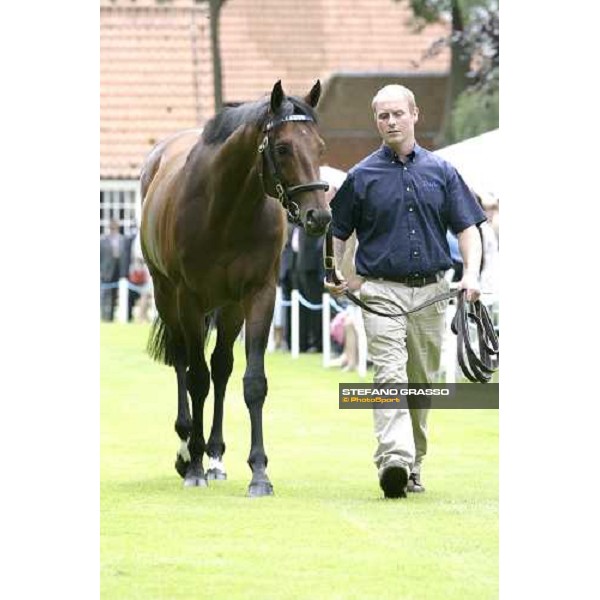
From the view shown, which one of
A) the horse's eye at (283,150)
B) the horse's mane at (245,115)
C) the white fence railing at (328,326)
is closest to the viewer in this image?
the horse's eye at (283,150)

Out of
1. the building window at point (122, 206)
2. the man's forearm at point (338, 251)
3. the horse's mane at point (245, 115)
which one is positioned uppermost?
the horse's mane at point (245, 115)

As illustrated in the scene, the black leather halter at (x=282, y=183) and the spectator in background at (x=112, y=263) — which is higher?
the black leather halter at (x=282, y=183)

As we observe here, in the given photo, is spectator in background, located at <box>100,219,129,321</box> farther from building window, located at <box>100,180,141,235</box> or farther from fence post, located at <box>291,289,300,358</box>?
fence post, located at <box>291,289,300,358</box>

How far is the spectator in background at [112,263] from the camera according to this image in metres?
30.4

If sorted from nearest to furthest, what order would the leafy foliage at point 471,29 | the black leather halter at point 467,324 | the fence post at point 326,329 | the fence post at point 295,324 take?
1. the black leather halter at point 467,324
2. the leafy foliage at point 471,29
3. the fence post at point 326,329
4. the fence post at point 295,324

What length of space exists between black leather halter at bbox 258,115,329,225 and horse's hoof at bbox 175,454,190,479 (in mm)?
2172

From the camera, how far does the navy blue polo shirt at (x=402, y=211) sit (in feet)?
31.9

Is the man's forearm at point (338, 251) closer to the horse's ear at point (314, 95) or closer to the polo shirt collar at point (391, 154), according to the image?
the polo shirt collar at point (391, 154)

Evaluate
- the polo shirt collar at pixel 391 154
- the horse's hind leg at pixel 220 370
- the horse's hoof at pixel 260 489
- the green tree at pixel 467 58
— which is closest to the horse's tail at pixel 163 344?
the horse's hind leg at pixel 220 370

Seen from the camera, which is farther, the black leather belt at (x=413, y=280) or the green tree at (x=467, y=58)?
the green tree at (x=467, y=58)

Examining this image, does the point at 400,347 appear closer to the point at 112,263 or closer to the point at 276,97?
the point at 276,97

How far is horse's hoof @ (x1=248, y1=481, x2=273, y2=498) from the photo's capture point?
9.99m

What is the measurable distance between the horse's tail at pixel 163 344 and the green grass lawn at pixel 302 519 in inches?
27.5

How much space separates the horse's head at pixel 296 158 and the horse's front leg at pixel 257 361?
2.82 ft
